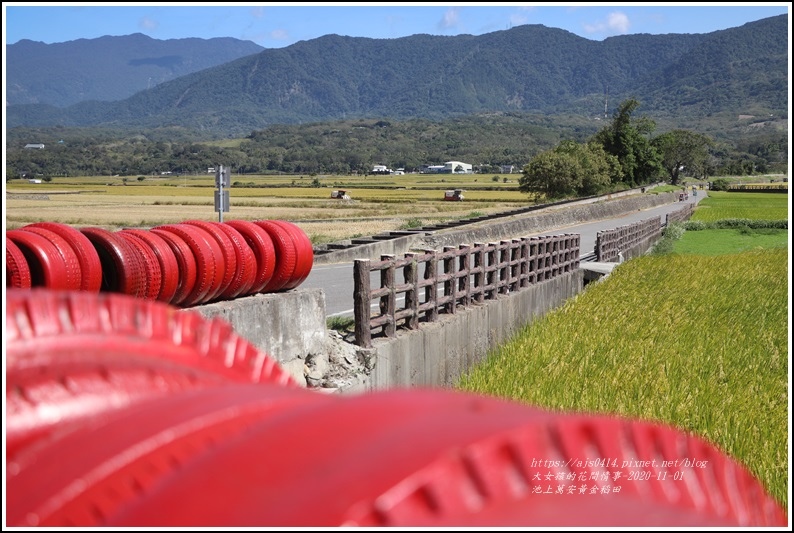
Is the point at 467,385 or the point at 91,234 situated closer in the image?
the point at 91,234

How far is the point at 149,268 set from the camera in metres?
6.55

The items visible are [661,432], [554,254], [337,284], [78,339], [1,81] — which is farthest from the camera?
[337,284]

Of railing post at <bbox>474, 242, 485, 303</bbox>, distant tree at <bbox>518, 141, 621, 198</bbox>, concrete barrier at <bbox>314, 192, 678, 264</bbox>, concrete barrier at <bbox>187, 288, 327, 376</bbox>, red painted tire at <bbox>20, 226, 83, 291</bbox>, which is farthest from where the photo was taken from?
distant tree at <bbox>518, 141, 621, 198</bbox>

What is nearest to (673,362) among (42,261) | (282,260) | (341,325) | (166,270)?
(341,325)

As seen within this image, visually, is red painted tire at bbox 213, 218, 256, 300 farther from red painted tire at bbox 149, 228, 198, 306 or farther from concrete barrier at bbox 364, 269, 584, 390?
concrete barrier at bbox 364, 269, 584, 390

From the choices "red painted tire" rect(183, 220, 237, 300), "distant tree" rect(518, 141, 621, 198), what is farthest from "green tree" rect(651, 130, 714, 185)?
"red painted tire" rect(183, 220, 237, 300)

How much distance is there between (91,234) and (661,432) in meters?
5.93

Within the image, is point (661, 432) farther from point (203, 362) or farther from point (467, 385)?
point (467, 385)

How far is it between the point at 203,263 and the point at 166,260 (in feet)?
0.88

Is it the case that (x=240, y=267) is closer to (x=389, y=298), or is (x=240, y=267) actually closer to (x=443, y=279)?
(x=389, y=298)

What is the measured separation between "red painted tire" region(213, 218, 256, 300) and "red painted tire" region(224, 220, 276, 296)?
0.07 metres

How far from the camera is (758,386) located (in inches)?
344

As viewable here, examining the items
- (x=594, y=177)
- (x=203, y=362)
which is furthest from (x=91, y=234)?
(x=594, y=177)

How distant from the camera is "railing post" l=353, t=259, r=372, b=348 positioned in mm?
8180
